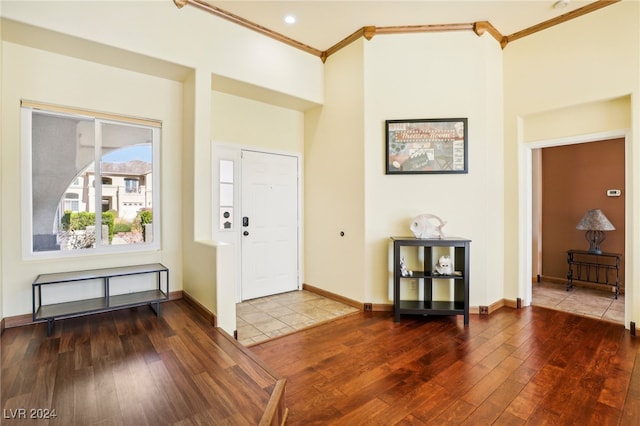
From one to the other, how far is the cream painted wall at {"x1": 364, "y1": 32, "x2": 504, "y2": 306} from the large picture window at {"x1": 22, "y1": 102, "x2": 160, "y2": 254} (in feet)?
8.88

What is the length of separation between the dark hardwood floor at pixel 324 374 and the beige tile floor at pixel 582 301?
0.46m

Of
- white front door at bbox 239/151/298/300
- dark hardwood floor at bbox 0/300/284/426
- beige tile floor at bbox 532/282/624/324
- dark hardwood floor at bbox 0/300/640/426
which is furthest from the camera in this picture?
white front door at bbox 239/151/298/300

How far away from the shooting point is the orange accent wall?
14.8ft

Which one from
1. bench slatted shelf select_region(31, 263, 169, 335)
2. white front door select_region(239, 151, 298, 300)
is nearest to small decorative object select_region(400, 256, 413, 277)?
white front door select_region(239, 151, 298, 300)

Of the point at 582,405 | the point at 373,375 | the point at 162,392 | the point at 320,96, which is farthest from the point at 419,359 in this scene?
the point at 320,96

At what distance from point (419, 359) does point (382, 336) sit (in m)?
0.52

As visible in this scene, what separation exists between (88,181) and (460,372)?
405cm

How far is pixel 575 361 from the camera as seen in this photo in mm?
2555

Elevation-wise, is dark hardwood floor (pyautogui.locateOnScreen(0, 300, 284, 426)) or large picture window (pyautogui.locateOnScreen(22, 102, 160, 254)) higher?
large picture window (pyautogui.locateOnScreen(22, 102, 160, 254))

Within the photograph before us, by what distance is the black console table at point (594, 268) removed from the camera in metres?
4.44

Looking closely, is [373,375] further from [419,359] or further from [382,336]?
[382,336]

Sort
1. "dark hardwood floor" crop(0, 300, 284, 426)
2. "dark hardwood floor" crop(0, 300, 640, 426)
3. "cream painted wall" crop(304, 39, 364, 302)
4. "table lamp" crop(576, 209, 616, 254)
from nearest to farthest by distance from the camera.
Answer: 1. "dark hardwood floor" crop(0, 300, 284, 426)
2. "dark hardwood floor" crop(0, 300, 640, 426)
3. "cream painted wall" crop(304, 39, 364, 302)
4. "table lamp" crop(576, 209, 616, 254)

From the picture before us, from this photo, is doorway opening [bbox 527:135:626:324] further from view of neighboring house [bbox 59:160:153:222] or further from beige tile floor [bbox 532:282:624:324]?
view of neighboring house [bbox 59:160:153:222]

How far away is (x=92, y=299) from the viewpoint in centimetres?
315
